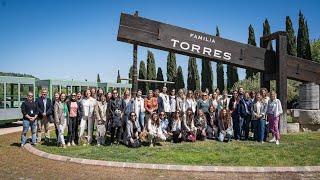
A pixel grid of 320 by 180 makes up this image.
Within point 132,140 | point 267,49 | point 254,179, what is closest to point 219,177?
point 254,179

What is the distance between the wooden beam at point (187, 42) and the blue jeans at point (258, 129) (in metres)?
2.29

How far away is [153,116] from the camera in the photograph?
10445 millimetres

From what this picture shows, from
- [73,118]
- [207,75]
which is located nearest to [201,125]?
[73,118]

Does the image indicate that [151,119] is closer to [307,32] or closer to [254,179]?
[254,179]

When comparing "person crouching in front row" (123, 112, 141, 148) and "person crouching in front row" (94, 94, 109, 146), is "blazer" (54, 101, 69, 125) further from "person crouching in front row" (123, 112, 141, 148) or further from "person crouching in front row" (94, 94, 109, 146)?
"person crouching in front row" (123, 112, 141, 148)

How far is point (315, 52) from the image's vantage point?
43.5 m

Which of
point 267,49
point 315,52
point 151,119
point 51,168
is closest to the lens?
point 51,168

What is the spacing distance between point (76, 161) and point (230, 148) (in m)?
4.44

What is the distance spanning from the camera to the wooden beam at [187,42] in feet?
35.4

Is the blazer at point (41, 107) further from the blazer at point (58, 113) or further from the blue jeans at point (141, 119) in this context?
the blue jeans at point (141, 119)

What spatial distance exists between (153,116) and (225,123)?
2672 mm

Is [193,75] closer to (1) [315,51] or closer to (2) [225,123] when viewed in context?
(1) [315,51]

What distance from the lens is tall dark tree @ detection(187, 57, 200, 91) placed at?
49156 mm

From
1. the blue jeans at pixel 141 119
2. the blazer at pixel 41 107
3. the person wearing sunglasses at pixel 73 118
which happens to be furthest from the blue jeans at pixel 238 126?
the blazer at pixel 41 107
